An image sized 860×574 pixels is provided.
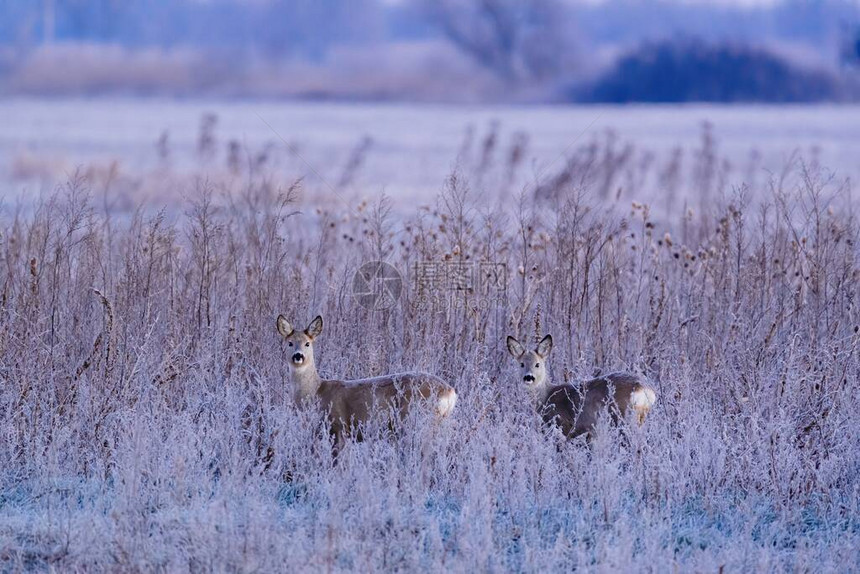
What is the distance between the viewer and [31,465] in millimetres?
7172

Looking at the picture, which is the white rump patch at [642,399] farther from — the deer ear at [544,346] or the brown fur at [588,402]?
the deer ear at [544,346]

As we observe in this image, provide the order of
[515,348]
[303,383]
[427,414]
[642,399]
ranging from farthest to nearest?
[515,348] < [303,383] < [642,399] < [427,414]

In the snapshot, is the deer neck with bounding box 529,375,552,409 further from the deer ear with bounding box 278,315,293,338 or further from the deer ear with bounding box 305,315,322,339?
the deer ear with bounding box 278,315,293,338

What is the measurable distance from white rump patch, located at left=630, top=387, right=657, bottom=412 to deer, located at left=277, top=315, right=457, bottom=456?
1.17 metres

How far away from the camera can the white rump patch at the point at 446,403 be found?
7430 mm

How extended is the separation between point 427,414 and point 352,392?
70cm

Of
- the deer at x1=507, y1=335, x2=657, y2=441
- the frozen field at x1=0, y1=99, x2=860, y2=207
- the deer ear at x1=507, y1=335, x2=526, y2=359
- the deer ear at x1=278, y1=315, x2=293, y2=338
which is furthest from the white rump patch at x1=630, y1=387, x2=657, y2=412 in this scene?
the frozen field at x1=0, y1=99, x2=860, y2=207

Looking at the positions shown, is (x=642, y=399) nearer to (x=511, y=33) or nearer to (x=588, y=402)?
(x=588, y=402)

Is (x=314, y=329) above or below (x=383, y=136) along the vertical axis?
below

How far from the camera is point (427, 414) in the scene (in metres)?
7.34

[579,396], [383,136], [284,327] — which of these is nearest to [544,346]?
[579,396]

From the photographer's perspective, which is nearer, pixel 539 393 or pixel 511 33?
pixel 539 393

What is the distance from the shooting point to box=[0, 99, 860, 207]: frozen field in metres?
25.4

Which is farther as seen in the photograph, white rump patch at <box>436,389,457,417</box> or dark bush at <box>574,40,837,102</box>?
dark bush at <box>574,40,837,102</box>
